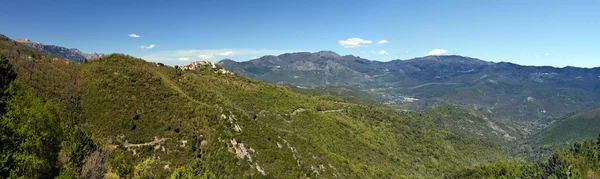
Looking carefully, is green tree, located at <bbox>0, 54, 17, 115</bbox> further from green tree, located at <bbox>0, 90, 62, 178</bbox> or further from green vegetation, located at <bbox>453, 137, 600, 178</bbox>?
green vegetation, located at <bbox>453, 137, 600, 178</bbox>

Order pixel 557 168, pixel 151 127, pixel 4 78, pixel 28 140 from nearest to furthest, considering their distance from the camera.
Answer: pixel 28 140, pixel 4 78, pixel 151 127, pixel 557 168

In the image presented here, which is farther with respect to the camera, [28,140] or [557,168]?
[557,168]

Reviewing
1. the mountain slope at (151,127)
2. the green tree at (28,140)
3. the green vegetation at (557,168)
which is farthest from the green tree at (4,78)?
the green vegetation at (557,168)

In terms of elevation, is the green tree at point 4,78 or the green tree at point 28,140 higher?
the green tree at point 4,78

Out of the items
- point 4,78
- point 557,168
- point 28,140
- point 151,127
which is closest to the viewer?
Answer: point 28,140

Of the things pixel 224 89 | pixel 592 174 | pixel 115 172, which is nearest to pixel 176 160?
pixel 115 172

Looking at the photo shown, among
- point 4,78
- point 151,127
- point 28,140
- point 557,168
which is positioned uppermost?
point 4,78

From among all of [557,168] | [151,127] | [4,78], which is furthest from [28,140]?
[557,168]

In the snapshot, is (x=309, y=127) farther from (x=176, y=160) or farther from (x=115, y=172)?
(x=115, y=172)

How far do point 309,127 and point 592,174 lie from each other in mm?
120815

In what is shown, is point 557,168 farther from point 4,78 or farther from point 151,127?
point 4,78

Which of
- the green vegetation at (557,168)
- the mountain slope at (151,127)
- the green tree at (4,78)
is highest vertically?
the green tree at (4,78)

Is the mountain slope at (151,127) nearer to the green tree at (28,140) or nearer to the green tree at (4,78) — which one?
the green tree at (4,78)

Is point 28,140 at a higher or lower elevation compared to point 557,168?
higher
